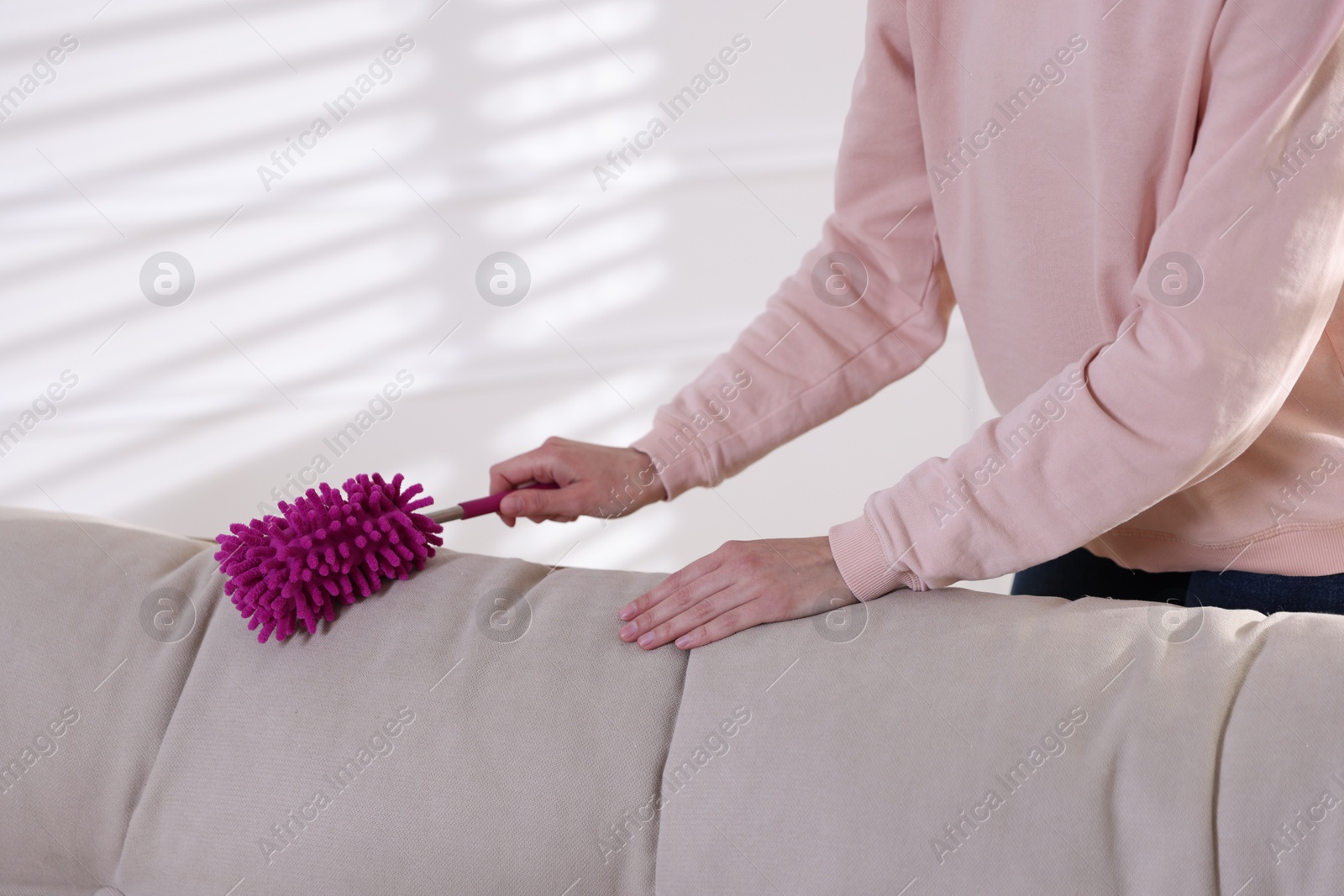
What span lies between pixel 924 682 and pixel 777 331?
16.7 inches

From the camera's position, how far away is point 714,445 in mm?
1002

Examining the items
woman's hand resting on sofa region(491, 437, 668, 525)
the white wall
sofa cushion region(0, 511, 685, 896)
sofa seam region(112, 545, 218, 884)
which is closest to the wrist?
woman's hand resting on sofa region(491, 437, 668, 525)

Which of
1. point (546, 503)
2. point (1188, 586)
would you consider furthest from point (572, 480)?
point (1188, 586)

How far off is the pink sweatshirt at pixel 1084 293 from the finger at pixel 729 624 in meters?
Result: 0.07

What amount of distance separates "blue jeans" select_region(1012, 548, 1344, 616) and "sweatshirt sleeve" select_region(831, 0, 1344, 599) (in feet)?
0.54

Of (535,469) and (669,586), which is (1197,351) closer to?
(669,586)

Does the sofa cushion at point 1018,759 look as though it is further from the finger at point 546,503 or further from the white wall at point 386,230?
the white wall at point 386,230

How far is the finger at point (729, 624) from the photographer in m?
0.75

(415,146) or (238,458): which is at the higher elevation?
(415,146)

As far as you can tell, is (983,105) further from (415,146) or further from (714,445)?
(415,146)

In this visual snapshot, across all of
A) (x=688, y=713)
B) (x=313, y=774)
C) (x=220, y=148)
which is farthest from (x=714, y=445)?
(x=220, y=148)

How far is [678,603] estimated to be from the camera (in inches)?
29.9

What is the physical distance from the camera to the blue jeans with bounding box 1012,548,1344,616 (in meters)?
0.81

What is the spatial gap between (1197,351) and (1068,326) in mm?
204
